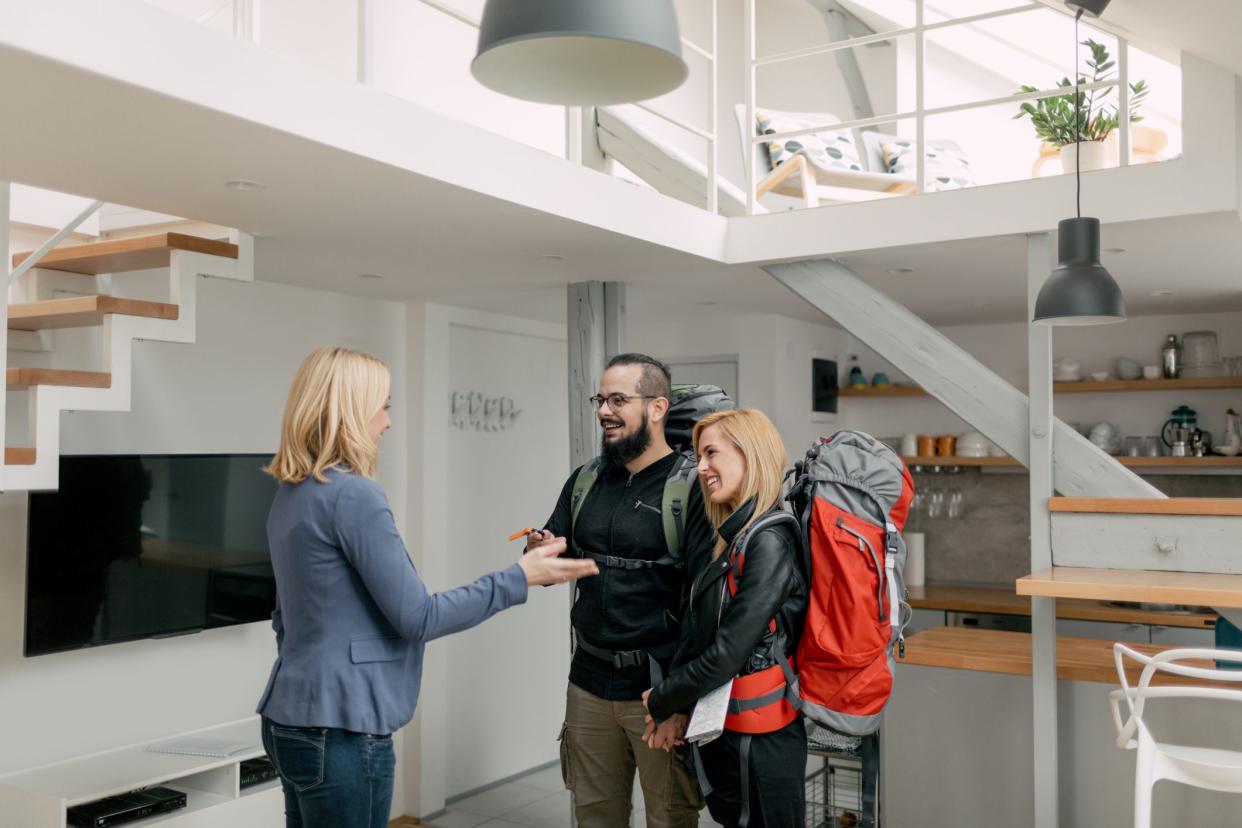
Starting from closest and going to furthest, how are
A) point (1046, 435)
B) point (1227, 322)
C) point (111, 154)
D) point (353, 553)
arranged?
point (353, 553), point (111, 154), point (1046, 435), point (1227, 322)

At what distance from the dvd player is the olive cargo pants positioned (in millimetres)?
1446

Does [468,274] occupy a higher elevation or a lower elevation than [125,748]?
higher

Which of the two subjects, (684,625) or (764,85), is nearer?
(684,625)

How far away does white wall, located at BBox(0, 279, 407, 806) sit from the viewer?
3.71 m

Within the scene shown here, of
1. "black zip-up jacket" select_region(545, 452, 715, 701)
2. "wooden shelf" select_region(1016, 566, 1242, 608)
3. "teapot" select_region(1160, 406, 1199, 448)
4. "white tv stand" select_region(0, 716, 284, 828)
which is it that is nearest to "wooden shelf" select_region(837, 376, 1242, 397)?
"teapot" select_region(1160, 406, 1199, 448)

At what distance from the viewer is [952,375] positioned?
412 centimetres

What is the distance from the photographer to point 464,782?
5.58 metres

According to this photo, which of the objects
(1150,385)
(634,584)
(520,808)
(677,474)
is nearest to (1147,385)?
(1150,385)

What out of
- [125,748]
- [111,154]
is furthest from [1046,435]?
[125,748]

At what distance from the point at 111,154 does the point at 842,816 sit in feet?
11.5

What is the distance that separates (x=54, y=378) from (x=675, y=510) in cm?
174

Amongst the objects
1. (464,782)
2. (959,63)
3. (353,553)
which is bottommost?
(464,782)

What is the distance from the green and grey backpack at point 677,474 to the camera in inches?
116

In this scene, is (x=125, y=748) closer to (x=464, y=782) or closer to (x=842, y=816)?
(x=464, y=782)
